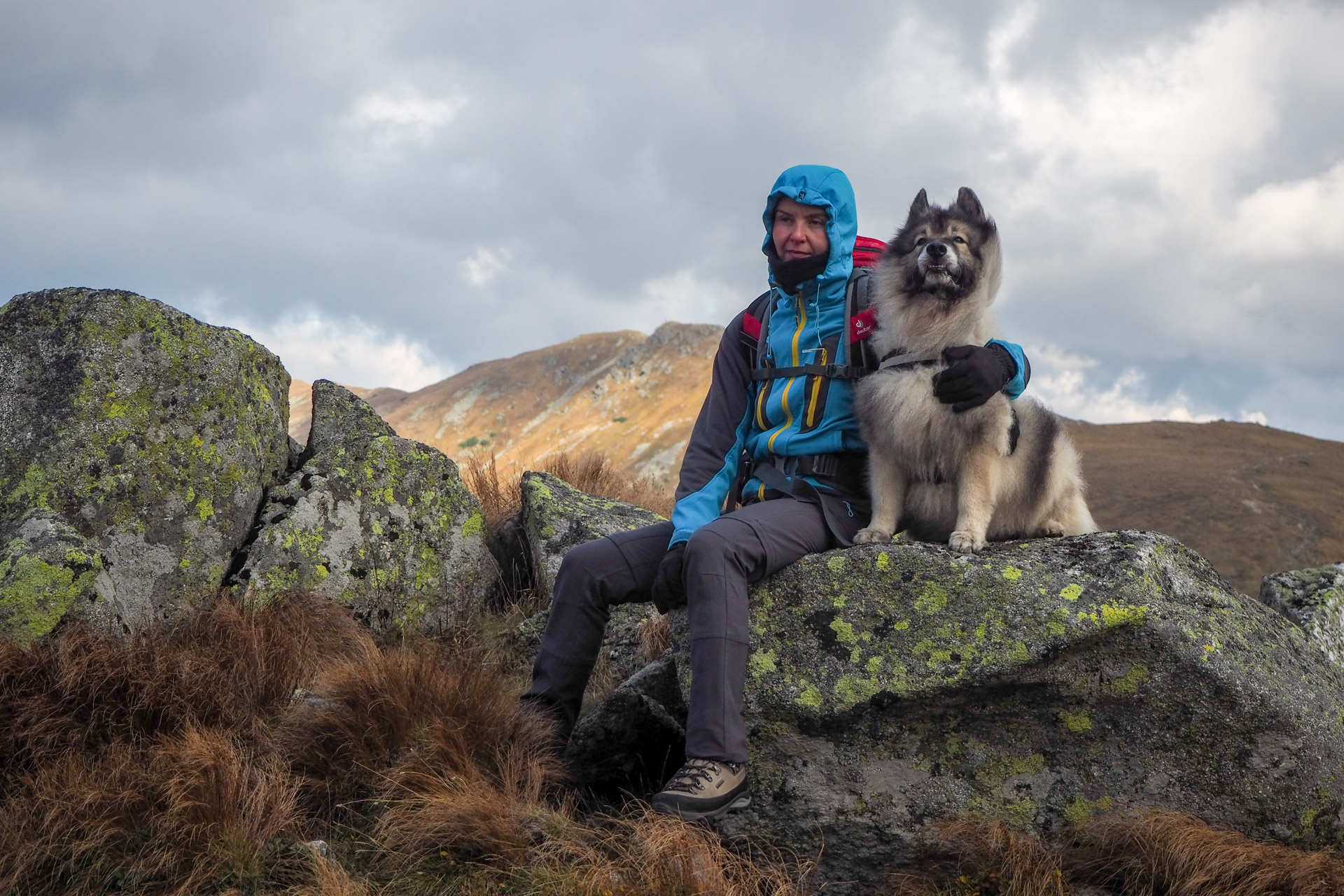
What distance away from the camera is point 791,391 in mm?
4422

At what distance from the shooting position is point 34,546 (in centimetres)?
490

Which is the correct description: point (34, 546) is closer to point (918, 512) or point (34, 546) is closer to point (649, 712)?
point (649, 712)

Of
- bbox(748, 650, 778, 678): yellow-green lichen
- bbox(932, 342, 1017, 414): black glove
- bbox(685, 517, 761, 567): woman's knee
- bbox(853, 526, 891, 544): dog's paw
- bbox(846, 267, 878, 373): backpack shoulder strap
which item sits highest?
bbox(846, 267, 878, 373): backpack shoulder strap

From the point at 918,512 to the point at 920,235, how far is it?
1.31 meters

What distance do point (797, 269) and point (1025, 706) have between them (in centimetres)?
225

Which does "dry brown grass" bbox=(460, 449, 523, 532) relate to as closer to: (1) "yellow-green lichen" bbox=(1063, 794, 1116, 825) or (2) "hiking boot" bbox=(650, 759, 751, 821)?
(2) "hiking boot" bbox=(650, 759, 751, 821)

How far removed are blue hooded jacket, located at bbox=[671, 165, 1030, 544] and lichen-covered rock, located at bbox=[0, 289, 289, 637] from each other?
3176 mm

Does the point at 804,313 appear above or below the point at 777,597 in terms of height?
above

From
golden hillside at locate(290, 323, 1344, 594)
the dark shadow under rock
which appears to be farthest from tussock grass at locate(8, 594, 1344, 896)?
golden hillside at locate(290, 323, 1344, 594)

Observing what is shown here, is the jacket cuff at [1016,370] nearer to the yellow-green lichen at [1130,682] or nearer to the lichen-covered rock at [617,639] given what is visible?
the yellow-green lichen at [1130,682]

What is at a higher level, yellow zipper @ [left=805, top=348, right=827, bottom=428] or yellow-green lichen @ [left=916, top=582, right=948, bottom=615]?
yellow zipper @ [left=805, top=348, right=827, bottom=428]

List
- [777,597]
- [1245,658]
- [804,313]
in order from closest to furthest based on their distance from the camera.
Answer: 1. [1245,658]
2. [777,597]
3. [804,313]

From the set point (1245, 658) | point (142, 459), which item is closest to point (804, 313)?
point (1245, 658)

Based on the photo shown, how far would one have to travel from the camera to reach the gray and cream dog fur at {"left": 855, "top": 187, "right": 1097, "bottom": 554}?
411 centimetres
